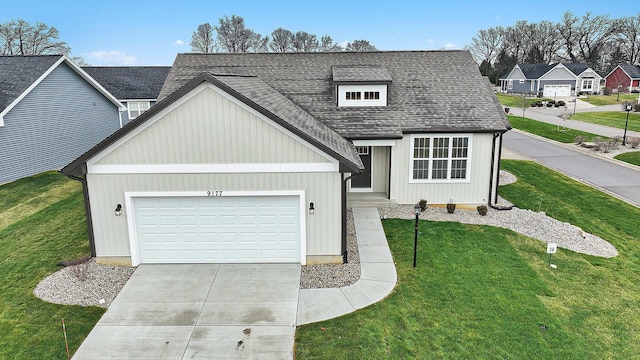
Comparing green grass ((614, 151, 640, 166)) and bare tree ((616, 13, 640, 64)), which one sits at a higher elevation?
bare tree ((616, 13, 640, 64))

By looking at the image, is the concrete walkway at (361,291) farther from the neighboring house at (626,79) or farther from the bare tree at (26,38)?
the neighboring house at (626,79)

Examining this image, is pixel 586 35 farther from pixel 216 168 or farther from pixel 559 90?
pixel 216 168

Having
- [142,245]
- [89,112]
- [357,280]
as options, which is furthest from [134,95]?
[357,280]

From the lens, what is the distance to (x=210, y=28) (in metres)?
71.9

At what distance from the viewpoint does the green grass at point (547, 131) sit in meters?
32.6

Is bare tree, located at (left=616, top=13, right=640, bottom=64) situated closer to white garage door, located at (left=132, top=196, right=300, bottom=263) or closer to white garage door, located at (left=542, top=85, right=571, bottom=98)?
white garage door, located at (left=542, top=85, right=571, bottom=98)

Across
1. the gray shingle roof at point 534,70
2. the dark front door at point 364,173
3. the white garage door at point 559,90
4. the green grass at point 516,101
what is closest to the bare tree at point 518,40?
the gray shingle roof at point 534,70

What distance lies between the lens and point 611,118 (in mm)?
42094

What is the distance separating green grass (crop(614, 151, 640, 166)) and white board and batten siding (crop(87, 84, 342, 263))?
72.9 ft

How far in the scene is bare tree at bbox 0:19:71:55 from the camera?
169 ft

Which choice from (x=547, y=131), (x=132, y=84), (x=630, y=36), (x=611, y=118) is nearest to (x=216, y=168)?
(x=132, y=84)

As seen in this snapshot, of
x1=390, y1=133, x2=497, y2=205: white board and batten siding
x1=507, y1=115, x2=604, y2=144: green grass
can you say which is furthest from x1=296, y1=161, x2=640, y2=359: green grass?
x1=507, y1=115, x2=604, y2=144: green grass

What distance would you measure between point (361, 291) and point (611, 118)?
43.8 metres

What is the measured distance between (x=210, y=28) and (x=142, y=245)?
6825 cm
